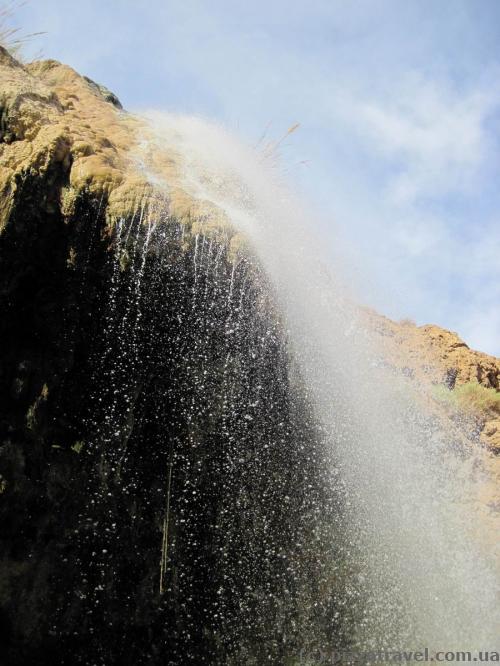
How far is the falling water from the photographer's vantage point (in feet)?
17.6

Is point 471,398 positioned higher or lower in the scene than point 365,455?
higher

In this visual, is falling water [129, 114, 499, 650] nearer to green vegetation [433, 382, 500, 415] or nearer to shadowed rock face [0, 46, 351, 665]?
shadowed rock face [0, 46, 351, 665]

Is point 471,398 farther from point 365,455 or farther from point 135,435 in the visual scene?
point 135,435

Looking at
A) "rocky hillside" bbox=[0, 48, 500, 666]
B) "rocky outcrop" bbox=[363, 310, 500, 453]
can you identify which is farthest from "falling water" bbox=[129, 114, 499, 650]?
"rocky outcrop" bbox=[363, 310, 500, 453]

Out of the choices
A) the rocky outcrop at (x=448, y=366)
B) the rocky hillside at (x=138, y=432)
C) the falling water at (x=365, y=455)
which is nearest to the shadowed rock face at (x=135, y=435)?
the rocky hillside at (x=138, y=432)

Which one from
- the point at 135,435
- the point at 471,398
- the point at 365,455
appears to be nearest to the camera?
the point at 135,435

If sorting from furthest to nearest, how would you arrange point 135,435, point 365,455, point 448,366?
point 448,366
point 365,455
point 135,435

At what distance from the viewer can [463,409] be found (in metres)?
7.53

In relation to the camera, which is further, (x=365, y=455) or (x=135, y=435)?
(x=365, y=455)

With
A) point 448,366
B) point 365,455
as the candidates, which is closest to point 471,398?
point 448,366

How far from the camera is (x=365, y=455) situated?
6.11 metres

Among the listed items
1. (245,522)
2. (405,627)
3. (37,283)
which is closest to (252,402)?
(245,522)

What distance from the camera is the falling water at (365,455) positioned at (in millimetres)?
5359

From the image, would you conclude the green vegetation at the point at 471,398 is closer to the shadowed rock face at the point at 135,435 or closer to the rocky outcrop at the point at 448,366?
the rocky outcrop at the point at 448,366
